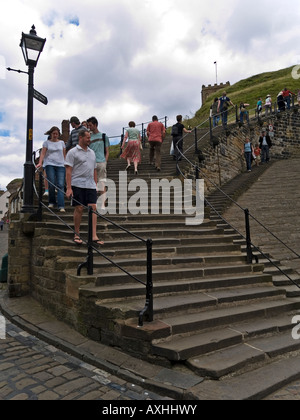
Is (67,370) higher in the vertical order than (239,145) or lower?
lower

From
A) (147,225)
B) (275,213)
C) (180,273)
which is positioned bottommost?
(180,273)

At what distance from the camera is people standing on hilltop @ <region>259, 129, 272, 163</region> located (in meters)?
18.9

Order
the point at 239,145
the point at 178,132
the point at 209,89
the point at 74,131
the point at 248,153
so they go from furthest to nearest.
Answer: the point at 209,89, the point at 239,145, the point at 248,153, the point at 178,132, the point at 74,131

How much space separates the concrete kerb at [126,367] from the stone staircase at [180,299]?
4.4 inches

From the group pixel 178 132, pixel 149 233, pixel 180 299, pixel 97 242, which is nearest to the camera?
pixel 180 299

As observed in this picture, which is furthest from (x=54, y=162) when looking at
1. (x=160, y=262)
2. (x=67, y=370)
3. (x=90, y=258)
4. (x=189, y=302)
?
(x=67, y=370)

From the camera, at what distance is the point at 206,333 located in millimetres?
4055

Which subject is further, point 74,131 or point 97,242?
point 74,131

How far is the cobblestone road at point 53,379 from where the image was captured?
10.2 ft

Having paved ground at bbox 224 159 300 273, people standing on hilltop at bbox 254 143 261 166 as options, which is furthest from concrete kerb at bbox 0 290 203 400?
people standing on hilltop at bbox 254 143 261 166

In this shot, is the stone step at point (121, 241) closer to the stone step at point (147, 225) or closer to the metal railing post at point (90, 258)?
the stone step at point (147, 225)

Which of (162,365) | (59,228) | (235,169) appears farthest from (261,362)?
(235,169)

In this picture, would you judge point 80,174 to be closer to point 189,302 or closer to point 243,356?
point 189,302

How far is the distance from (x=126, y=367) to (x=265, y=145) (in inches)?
696
